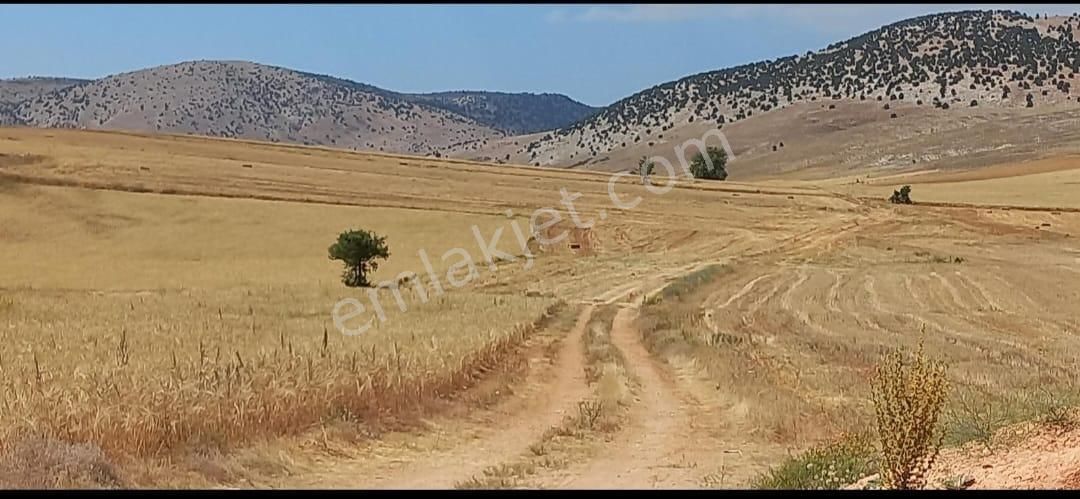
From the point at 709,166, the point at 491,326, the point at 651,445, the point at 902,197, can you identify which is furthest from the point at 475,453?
the point at 709,166

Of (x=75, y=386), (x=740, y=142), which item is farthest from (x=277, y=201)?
(x=740, y=142)

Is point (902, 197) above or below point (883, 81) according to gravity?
below

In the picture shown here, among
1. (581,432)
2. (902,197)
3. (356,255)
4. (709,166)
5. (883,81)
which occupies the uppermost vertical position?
(356,255)

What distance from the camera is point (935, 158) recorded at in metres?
102

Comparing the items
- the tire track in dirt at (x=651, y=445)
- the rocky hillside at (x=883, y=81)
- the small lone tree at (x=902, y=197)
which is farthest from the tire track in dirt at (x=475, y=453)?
the rocky hillside at (x=883, y=81)

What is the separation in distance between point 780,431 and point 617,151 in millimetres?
132066

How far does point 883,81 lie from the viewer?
438 ft

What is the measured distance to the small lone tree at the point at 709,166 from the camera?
317 ft

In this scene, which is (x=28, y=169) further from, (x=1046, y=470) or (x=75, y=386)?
(x=1046, y=470)

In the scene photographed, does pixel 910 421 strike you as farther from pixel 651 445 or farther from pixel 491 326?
pixel 491 326

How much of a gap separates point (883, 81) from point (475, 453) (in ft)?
431

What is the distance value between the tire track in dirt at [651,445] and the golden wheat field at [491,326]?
0.22 ft

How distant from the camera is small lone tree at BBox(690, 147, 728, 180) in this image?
96.6m

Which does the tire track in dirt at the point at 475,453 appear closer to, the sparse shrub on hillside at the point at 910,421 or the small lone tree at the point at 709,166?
the sparse shrub on hillside at the point at 910,421
